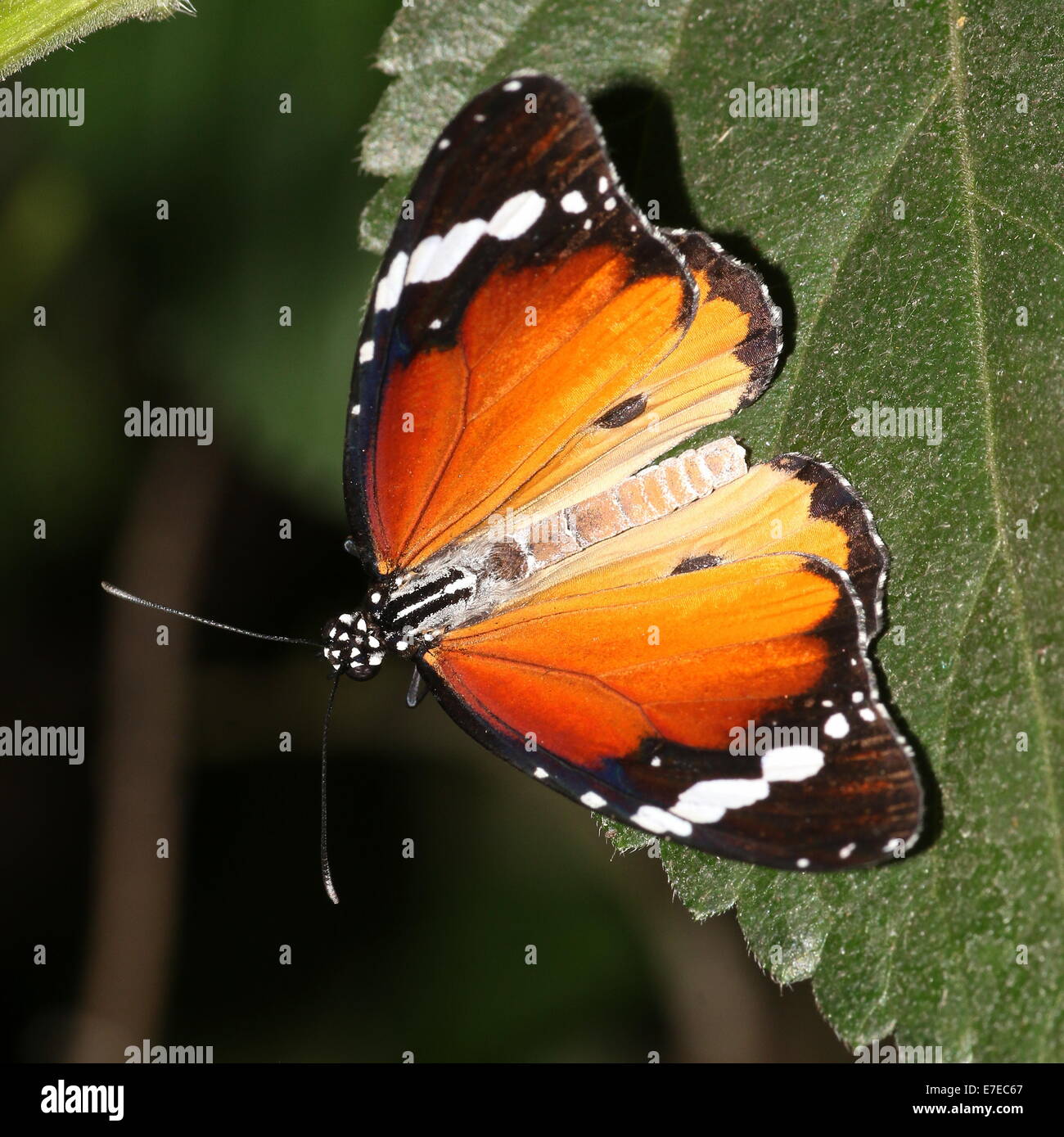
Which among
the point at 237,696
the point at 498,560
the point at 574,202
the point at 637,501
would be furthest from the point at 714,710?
the point at 237,696

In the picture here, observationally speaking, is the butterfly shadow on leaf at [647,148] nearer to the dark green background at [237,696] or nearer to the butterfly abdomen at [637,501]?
the butterfly abdomen at [637,501]

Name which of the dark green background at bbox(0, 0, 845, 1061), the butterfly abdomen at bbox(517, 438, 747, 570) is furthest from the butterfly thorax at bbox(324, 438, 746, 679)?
the dark green background at bbox(0, 0, 845, 1061)

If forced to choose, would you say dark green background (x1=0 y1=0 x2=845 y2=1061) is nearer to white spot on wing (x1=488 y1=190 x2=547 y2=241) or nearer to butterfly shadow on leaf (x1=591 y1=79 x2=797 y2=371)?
butterfly shadow on leaf (x1=591 y1=79 x2=797 y2=371)

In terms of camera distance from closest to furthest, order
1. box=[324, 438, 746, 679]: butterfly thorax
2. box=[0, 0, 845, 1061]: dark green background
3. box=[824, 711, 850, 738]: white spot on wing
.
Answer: box=[824, 711, 850, 738]: white spot on wing → box=[324, 438, 746, 679]: butterfly thorax → box=[0, 0, 845, 1061]: dark green background

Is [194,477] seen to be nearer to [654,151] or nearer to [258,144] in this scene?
[258,144]

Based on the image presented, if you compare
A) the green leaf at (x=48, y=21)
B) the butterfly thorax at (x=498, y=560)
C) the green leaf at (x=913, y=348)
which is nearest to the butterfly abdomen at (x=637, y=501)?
the butterfly thorax at (x=498, y=560)

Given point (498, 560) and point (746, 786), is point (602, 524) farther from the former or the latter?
point (746, 786)
